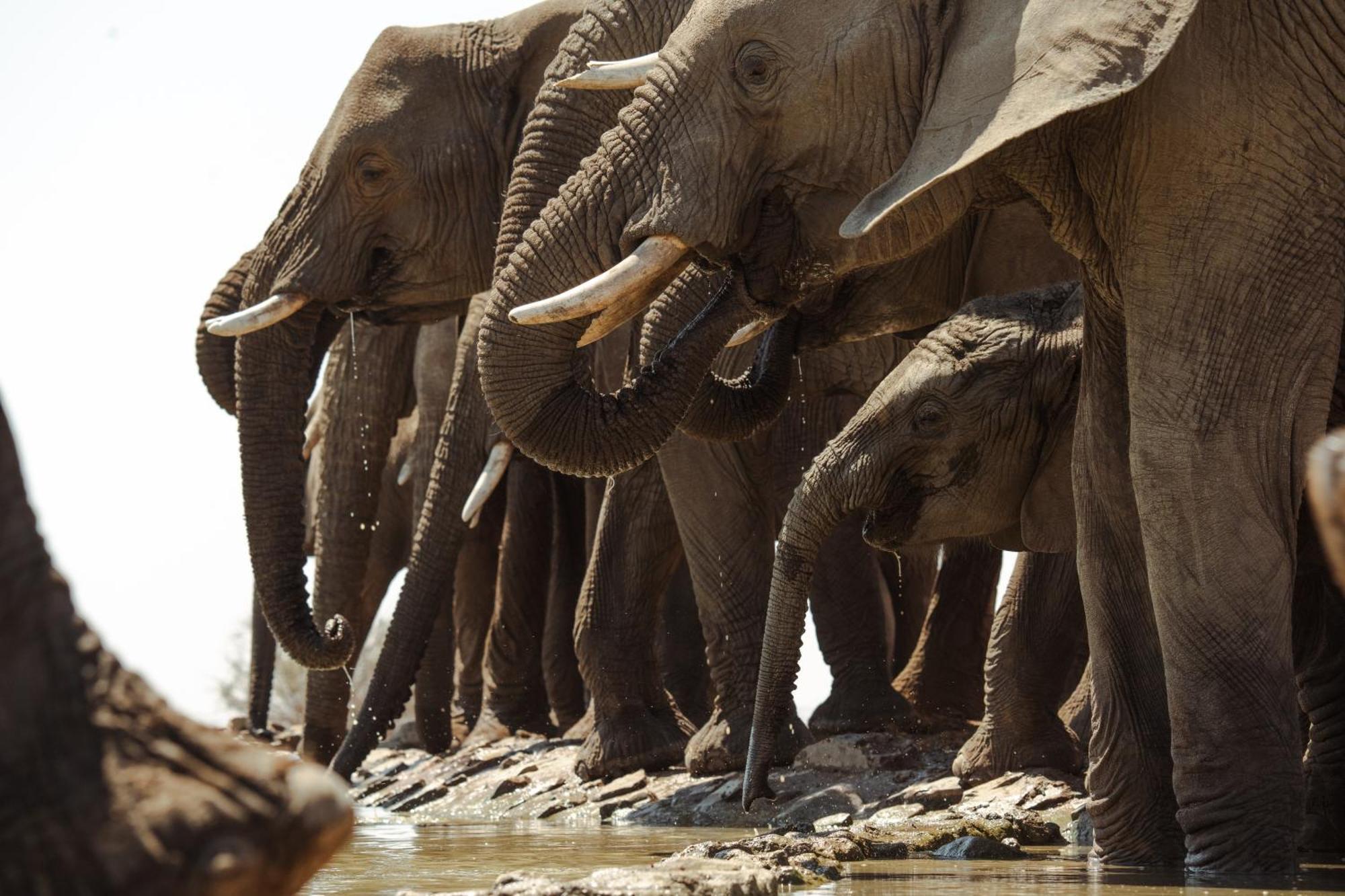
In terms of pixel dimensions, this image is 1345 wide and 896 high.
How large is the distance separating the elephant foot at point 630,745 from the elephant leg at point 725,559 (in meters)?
0.44

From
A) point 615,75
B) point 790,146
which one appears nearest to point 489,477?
point 615,75

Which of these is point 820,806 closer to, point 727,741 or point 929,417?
point 727,741

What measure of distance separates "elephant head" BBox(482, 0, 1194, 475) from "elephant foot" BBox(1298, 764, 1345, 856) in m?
2.05

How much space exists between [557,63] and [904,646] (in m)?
4.47

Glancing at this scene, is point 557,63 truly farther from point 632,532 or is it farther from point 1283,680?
point 1283,680

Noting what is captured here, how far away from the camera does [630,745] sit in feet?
32.0

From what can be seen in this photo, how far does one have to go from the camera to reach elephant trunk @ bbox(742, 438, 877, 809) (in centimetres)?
710

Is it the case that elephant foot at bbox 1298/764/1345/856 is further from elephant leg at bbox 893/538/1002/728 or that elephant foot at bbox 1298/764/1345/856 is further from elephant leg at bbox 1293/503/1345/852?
elephant leg at bbox 893/538/1002/728

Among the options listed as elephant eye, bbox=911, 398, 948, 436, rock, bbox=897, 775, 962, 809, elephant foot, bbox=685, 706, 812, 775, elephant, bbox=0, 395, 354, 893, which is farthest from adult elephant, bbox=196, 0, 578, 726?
elephant, bbox=0, 395, 354, 893

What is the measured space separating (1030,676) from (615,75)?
260 centimetres

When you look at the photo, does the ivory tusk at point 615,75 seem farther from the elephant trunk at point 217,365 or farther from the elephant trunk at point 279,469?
the elephant trunk at point 217,365

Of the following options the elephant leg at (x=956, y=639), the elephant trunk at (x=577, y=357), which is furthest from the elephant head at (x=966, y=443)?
the elephant leg at (x=956, y=639)

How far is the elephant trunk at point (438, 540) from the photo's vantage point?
35.9ft

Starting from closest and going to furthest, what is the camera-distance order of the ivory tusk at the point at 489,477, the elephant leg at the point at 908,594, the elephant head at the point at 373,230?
the elephant head at the point at 373,230 < the ivory tusk at the point at 489,477 < the elephant leg at the point at 908,594
